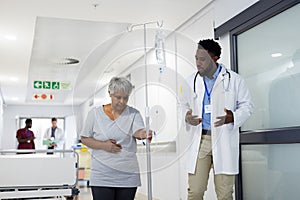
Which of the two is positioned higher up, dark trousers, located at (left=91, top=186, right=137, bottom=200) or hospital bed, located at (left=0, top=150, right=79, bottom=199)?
dark trousers, located at (left=91, top=186, right=137, bottom=200)

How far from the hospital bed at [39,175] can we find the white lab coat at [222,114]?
6.70 ft

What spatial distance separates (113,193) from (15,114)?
12715 mm

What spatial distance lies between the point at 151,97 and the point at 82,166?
665cm

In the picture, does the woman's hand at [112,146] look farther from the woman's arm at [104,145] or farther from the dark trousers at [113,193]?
the dark trousers at [113,193]

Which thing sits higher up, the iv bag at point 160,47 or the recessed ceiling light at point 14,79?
the recessed ceiling light at point 14,79

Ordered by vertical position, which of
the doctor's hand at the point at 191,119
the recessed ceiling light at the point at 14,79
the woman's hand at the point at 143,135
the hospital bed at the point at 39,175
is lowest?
the hospital bed at the point at 39,175

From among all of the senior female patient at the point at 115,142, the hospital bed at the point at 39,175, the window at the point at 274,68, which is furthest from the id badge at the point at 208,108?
the hospital bed at the point at 39,175

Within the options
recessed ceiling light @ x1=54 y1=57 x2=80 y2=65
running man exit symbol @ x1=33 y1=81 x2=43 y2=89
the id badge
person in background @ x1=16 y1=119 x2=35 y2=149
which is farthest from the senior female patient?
running man exit symbol @ x1=33 y1=81 x2=43 y2=89

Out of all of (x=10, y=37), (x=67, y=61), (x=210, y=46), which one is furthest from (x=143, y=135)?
(x=67, y=61)

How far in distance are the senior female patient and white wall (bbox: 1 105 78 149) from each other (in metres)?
11.9

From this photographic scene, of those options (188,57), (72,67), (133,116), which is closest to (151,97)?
(133,116)

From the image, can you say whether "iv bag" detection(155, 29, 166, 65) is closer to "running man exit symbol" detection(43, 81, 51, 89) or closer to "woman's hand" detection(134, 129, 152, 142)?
"woman's hand" detection(134, 129, 152, 142)

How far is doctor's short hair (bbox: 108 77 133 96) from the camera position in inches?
58.3

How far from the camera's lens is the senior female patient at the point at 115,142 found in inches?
59.4
